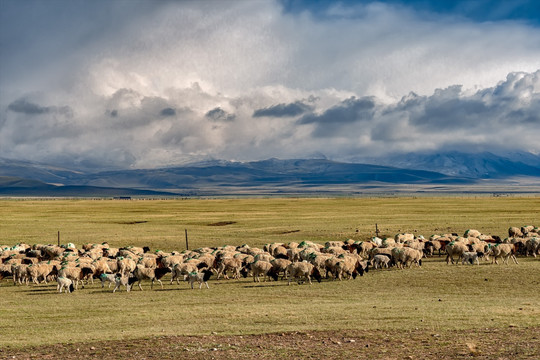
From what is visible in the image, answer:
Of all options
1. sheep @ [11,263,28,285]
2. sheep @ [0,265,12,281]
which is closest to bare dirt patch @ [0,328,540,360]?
sheep @ [11,263,28,285]

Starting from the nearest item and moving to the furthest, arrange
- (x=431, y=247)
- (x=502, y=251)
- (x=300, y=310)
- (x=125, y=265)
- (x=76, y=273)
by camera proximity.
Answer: (x=300, y=310)
(x=76, y=273)
(x=125, y=265)
(x=502, y=251)
(x=431, y=247)

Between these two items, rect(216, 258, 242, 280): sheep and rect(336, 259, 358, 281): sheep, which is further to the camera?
rect(216, 258, 242, 280): sheep

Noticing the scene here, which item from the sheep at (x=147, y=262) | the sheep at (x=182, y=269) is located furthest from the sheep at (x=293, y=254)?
the sheep at (x=147, y=262)

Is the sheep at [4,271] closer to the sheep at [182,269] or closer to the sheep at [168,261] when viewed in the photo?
the sheep at [168,261]

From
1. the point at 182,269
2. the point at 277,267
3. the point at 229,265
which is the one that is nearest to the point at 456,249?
the point at 277,267

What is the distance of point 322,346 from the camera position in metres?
15.1

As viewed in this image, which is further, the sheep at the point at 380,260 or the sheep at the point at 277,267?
the sheep at the point at 380,260

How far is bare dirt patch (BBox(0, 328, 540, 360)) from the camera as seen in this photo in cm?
1420

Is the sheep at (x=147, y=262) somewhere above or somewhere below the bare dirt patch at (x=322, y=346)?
above

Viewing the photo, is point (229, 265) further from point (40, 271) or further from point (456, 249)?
point (456, 249)

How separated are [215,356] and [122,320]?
5870 millimetres

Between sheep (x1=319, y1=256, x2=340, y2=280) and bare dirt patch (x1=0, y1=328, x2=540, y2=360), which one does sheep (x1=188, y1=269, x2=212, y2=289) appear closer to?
sheep (x1=319, y1=256, x2=340, y2=280)

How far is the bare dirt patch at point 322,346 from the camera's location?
14195mm

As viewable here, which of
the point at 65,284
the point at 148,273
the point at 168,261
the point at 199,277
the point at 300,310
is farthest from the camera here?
the point at 168,261
